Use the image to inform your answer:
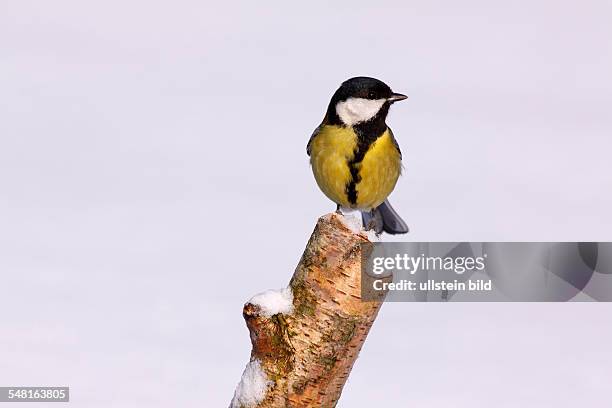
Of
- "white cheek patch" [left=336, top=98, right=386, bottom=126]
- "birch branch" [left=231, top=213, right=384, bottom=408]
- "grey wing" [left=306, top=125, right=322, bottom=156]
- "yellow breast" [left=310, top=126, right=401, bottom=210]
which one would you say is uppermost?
"grey wing" [left=306, top=125, right=322, bottom=156]

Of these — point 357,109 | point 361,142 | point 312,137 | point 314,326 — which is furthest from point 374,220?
point 314,326

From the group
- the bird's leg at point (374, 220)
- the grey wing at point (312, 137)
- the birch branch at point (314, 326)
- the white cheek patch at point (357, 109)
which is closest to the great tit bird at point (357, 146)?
the white cheek patch at point (357, 109)

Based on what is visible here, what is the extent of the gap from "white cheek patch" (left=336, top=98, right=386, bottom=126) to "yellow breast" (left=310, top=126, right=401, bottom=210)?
0.09 m

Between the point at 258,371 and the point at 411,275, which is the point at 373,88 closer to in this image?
the point at 411,275

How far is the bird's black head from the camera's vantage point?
7109 mm

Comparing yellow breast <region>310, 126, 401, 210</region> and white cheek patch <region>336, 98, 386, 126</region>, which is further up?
white cheek patch <region>336, 98, 386, 126</region>

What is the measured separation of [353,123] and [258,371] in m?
2.70

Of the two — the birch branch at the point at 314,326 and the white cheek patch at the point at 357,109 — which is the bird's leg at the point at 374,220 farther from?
the birch branch at the point at 314,326

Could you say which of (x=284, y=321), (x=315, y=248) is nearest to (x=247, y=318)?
(x=284, y=321)

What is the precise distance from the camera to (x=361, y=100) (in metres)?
7.19

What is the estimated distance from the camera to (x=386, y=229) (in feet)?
27.1

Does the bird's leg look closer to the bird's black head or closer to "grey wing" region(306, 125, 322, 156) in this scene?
"grey wing" region(306, 125, 322, 156)

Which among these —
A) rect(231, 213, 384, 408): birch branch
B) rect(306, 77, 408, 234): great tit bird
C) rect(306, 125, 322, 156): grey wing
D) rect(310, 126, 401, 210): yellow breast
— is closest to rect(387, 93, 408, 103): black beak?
rect(306, 77, 408, 234): great tit bird

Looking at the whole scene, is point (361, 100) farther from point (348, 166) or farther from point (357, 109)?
point (348, 166)
